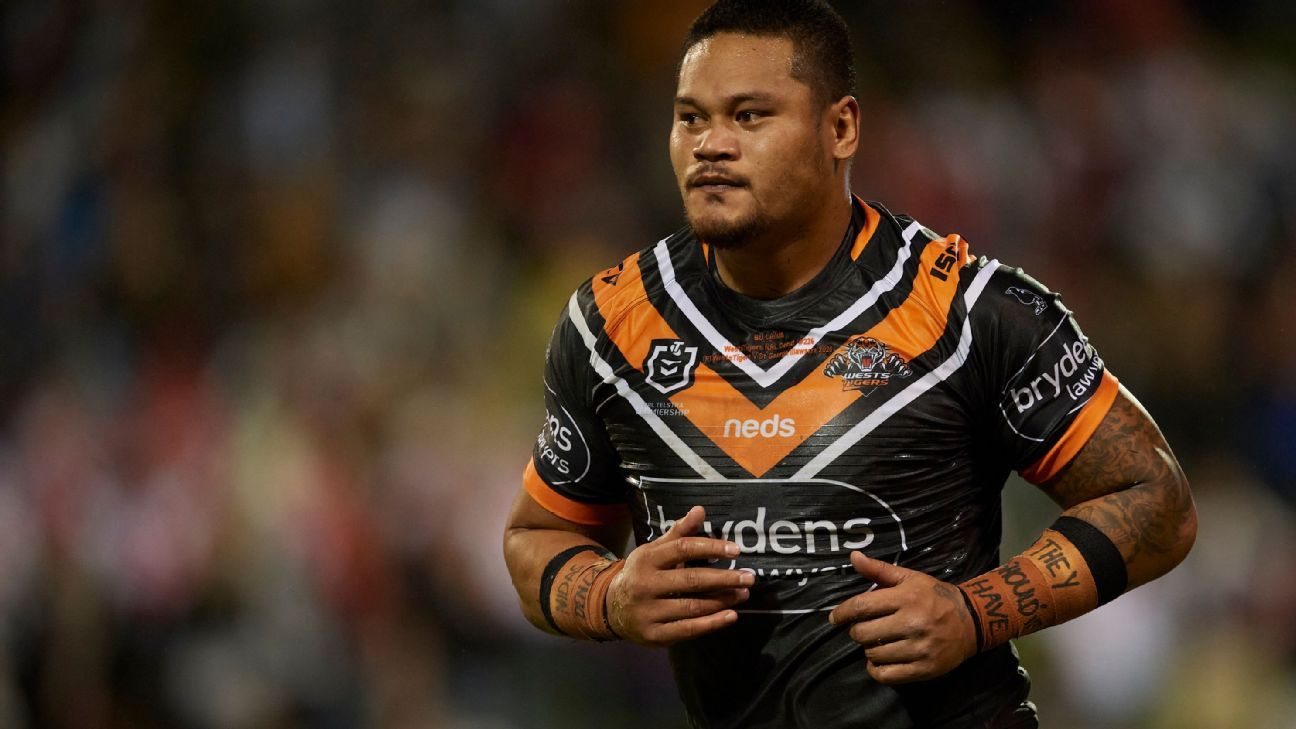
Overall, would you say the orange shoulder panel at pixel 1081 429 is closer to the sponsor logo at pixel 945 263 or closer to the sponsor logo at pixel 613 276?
the sponsor logo at pixel 945 263

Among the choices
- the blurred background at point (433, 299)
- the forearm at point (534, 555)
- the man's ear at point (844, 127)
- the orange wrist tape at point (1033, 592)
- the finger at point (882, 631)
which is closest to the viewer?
the finger at point (882, 631)

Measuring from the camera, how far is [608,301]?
123 inches

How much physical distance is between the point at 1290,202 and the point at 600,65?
3.32 metres

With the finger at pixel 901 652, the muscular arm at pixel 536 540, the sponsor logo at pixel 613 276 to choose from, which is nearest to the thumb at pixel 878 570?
the finger at pixel 901 652

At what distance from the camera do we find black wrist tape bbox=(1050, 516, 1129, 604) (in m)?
2.72

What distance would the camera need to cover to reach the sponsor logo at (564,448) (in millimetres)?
3133

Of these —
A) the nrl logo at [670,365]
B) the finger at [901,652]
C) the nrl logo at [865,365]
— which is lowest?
the finger at [901,652]

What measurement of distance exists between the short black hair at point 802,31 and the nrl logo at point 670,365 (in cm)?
56

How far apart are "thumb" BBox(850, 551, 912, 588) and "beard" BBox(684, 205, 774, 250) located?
659 millimetres

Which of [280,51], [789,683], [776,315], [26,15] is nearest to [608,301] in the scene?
[776,315]

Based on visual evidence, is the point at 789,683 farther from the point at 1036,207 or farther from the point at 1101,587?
the point at 1036,207

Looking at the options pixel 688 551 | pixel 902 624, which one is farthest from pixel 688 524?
pixel 902 624

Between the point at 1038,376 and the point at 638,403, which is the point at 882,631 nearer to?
the point at 1038,376

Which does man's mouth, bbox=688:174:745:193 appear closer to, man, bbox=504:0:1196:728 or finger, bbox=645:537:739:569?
man, bbox=504:0:1196:728
